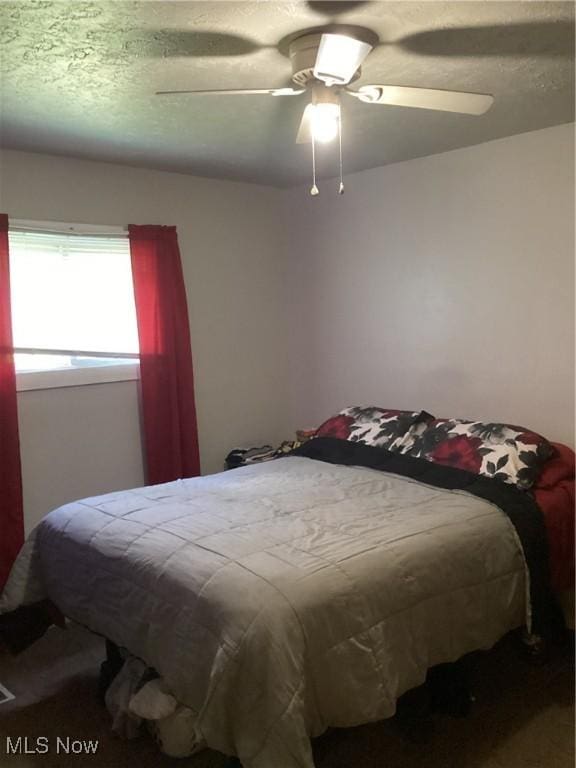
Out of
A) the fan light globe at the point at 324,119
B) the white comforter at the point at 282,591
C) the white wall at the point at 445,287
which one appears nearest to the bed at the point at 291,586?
the white comforter at the point at 282,591

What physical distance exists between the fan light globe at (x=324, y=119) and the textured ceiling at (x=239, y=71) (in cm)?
21

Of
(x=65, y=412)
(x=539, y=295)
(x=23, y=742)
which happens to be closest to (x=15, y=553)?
(x=65, y=412)

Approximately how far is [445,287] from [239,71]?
181 cm

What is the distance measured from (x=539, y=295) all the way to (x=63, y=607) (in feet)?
8.47

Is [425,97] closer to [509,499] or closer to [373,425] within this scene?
[509,499]

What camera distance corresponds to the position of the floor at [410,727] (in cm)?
227

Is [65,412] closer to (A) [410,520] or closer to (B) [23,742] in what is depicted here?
(B) [23,742]

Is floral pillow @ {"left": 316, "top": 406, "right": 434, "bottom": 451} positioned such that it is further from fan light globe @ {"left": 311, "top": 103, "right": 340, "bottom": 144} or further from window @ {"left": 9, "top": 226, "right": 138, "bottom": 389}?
fan light globe @ {"left": 311, "top": 103, "right": 340, "bottom": 144}

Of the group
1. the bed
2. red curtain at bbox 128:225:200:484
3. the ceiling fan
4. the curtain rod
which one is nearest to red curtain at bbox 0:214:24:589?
the curtain rod

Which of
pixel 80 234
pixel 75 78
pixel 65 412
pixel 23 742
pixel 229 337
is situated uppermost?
pixel 75 78

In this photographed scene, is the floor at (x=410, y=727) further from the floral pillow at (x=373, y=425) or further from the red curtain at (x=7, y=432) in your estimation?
the floral pillow at (x=373, y=425)

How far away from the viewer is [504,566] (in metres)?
2.48

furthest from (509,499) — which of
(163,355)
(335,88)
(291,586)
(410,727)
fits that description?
(163,355)

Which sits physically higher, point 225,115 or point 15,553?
point 225,115
